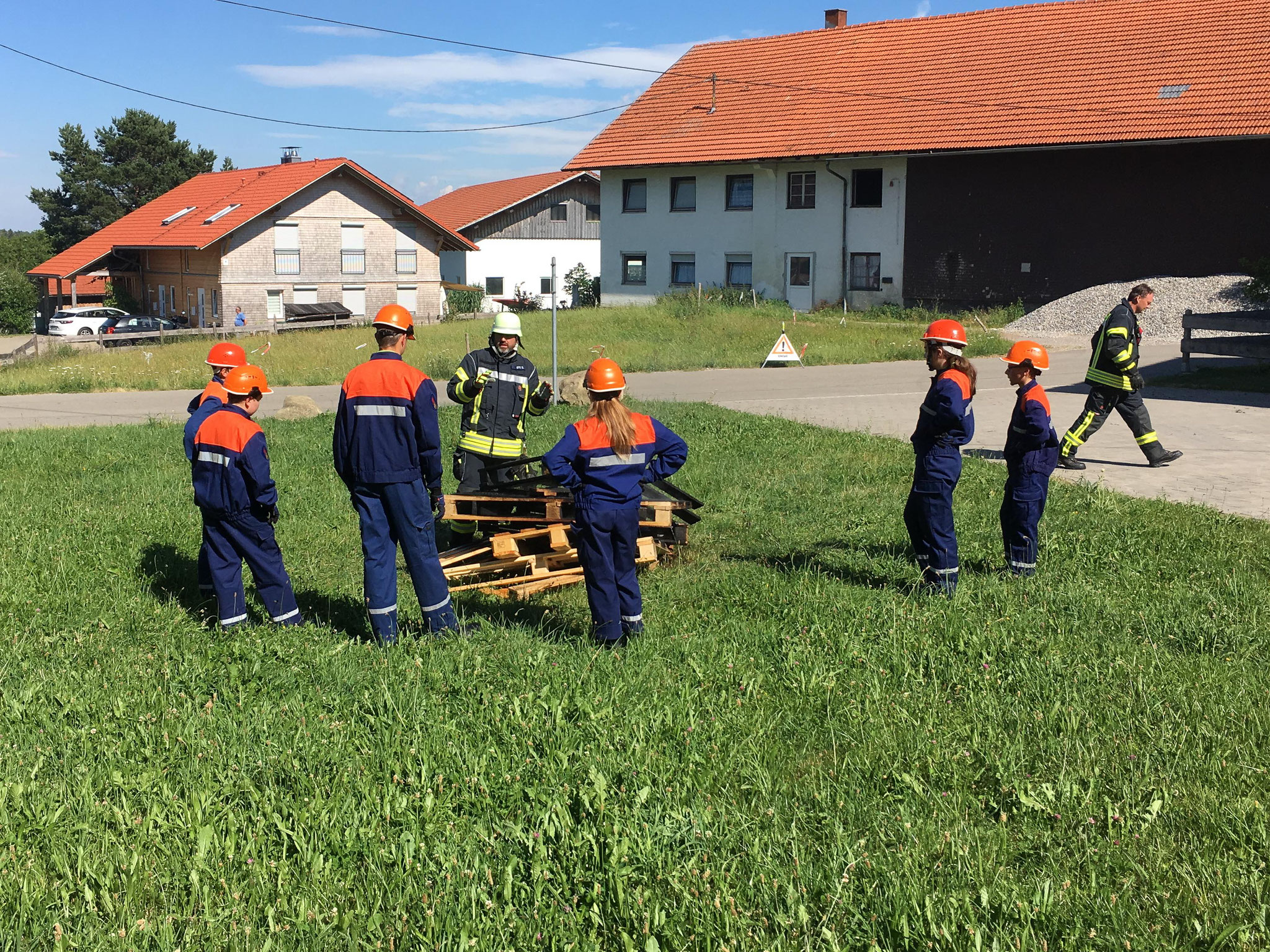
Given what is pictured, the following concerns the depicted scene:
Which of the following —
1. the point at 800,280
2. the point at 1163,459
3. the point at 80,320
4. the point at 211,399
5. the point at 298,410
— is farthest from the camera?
the point at 80,320

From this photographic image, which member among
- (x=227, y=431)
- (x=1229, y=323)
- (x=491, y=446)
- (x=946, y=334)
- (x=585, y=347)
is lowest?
(x=491, y=446)

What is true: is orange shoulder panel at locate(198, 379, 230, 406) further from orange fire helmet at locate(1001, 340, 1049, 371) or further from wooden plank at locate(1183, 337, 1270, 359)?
wooden plank at locate(1183, 337, 1270, 359)

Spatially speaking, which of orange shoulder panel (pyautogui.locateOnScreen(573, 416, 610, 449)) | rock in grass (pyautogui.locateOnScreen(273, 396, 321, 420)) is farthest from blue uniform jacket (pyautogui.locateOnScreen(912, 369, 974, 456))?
rock in grass (pyautogui.locateOnScreen(273, 396, 321, 420))

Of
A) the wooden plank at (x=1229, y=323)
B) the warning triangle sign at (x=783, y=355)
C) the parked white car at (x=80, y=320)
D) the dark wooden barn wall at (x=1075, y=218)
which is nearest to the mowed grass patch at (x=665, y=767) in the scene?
the wooden plank at (x=1229, y=323)

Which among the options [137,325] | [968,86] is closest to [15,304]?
[137,325]

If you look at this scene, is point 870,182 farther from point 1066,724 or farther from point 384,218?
point 1066,724

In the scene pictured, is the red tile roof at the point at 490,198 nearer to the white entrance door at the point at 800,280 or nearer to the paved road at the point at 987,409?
the white entrance door at the point at 800,280

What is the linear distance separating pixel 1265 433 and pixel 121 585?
12.8 metres

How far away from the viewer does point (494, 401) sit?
27.6ft

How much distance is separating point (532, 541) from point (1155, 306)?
83.7 ft

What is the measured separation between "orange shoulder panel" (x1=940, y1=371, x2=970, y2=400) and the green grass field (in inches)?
650

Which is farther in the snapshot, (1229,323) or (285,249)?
(285,249)

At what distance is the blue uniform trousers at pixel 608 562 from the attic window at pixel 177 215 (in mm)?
49883

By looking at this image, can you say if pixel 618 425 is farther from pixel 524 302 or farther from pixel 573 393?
pixel 524 302
